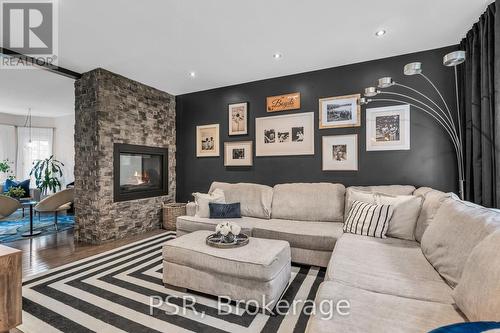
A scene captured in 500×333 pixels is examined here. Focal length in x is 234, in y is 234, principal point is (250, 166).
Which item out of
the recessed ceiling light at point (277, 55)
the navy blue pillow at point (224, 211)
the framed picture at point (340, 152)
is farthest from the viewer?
the framed picture at point (340, 152)

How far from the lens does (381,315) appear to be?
1.08 metres

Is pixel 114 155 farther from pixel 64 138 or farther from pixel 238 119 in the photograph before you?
pixel 64 138

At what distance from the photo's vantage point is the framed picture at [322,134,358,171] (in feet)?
11.1

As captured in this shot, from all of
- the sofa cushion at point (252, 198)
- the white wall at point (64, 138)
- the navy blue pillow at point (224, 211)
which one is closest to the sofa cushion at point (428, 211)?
the sofa cushion at point (252, 198)

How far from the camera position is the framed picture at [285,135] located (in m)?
3.66

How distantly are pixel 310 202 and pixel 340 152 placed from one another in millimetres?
910

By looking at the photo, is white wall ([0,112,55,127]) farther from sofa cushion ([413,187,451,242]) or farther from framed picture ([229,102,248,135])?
sofa cushion ([413,187,451,242])

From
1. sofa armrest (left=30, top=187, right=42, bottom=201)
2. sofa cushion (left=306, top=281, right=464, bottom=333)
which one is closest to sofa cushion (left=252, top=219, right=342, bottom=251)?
sofa cushion (left=306, top=281, right=464, bottom=333)

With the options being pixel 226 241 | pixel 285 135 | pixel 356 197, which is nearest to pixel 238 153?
pixel 285 135

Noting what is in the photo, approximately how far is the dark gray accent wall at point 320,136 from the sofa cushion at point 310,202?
0.39 metres

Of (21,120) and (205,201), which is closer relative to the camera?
(205,201)

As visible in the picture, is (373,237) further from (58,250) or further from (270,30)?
(58,250)

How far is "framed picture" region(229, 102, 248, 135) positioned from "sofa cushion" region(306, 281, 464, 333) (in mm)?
3189

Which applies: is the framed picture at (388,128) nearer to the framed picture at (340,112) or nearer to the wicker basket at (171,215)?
the framed picture at (340,112)
